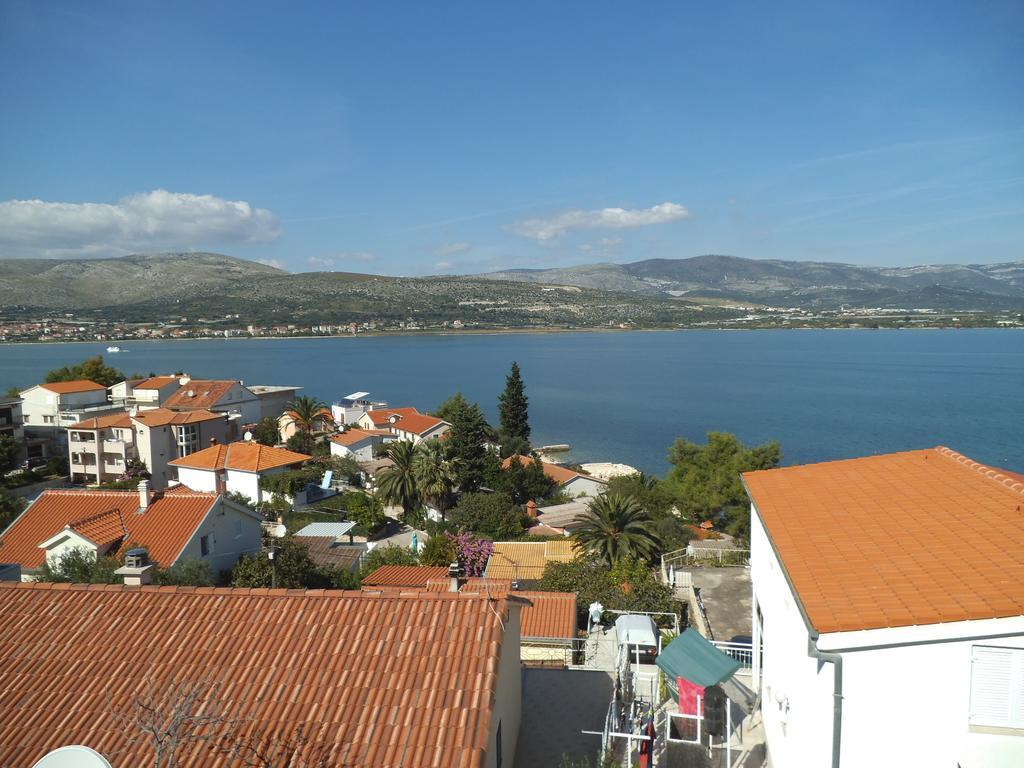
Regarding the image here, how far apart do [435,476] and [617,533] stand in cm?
1429

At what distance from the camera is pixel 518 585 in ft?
63.4

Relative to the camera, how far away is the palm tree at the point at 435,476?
1307 inches

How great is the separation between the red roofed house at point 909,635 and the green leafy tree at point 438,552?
616 inches

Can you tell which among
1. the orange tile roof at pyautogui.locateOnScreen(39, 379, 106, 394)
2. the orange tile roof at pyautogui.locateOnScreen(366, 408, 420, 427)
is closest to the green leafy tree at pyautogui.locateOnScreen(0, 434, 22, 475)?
the orange tile roof at pyautogui.locateOnScreen(39, 379, 106, 394)

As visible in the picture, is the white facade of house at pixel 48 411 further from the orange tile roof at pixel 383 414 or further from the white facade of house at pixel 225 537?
the white facade of house at pixel 225 537

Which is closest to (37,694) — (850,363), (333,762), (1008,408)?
(333,762)

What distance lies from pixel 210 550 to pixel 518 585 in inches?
326

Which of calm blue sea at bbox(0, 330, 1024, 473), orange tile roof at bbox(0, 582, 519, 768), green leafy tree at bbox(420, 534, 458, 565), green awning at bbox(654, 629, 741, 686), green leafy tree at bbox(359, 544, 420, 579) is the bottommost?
calm blue sea at bbox(0, 330, 1024, 473)

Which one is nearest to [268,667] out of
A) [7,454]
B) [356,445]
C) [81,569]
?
[81,569]

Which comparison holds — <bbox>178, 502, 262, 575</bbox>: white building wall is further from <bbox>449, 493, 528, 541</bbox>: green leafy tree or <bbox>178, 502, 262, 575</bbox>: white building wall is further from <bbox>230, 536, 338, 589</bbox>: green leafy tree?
<bbox>449, 493, 528, 541</bbox>: green leafy tree

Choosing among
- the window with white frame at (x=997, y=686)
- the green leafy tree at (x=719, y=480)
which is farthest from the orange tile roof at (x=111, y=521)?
the green leafy tree at (x=719, y=480)

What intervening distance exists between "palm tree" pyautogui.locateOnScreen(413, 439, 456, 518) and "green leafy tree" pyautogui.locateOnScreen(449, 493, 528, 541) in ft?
8.27

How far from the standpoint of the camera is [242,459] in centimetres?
3538

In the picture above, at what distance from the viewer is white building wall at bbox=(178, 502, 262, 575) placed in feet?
57.9
